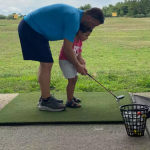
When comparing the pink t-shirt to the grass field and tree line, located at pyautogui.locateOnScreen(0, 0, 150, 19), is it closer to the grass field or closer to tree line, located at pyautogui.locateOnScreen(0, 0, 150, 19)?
the grass field

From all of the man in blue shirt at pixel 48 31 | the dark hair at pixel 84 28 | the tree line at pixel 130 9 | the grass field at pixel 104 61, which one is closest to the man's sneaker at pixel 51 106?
the man in blue shirt at pixel 48 31

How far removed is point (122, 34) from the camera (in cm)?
713

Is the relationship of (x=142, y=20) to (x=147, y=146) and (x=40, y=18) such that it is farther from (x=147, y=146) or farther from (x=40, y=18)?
(x=147, y=146)

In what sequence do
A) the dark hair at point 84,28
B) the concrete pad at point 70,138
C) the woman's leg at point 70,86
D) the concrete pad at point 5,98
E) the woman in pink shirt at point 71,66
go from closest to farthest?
the concrete pad at point 70,138
the dark hair at point 84,28
the woman in pink shirt at point 71,66
the woman's leg at point 70,86
the concrete pad at point 5,98

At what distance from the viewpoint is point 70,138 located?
77.8 inches

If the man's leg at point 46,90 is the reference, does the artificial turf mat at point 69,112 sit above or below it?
below

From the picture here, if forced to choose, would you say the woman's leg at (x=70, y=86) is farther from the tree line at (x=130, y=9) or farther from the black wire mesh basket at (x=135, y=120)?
the tree line at (x=130, y=9)

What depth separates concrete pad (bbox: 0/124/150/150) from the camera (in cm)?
182

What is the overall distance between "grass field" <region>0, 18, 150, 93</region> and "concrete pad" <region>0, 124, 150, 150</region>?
1488mm

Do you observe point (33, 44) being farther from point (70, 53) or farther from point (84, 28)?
point (84, 28)

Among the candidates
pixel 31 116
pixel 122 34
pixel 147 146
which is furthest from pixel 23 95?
pixel 122 34

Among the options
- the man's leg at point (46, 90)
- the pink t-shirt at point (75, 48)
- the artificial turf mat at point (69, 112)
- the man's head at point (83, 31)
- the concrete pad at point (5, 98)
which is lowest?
the concrete pad at point (5, 98)

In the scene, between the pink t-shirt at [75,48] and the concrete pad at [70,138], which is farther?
the pink t-shirt at [75,48]

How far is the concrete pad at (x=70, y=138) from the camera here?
71.7 inches
